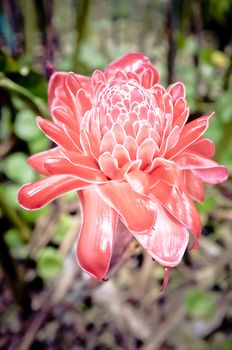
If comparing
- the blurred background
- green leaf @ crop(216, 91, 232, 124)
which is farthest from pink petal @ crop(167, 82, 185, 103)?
green leaf @ crop(216, 91, 232, 124)

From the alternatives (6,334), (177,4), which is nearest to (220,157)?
(177,4)

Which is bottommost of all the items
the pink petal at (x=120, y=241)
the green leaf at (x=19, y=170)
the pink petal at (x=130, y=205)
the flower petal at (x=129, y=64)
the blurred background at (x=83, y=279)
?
the blurred background at (x=83, y=279)

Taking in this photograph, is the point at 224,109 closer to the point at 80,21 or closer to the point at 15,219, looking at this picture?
the point at 80,21

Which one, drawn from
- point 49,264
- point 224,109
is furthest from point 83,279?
point 224,109

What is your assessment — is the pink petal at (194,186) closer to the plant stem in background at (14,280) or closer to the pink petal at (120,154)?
the pink petal at (120,154)

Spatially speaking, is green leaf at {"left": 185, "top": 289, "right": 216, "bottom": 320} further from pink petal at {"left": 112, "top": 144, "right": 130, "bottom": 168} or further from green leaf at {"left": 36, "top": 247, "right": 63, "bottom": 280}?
pink petal at {"left": 112, "top": 144, "right": 130, "bottom": 168}

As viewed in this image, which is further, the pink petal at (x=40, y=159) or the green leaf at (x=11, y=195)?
the green leaf at (x=11, y=195)

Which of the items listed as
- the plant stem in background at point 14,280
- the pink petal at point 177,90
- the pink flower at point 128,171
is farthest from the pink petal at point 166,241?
the plant stem in background at point 14,280

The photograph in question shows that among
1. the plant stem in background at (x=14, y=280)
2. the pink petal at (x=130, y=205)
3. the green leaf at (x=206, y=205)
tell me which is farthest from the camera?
the green leaf at (x=206, y=205)
